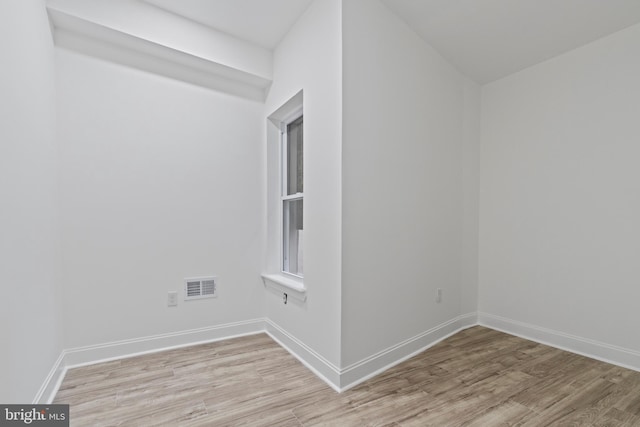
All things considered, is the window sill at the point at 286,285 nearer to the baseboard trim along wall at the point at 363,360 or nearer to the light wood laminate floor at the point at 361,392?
the baseboard trim along wall at the point at 363,360

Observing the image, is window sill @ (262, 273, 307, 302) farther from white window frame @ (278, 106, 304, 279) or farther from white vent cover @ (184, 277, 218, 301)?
white vent cover @ (184, 277, 218, 301)

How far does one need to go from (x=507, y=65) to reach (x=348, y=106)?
2013 millimetres

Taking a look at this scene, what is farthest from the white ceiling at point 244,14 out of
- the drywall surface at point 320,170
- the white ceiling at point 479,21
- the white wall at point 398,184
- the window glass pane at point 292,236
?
the window glass pane at point 292,236

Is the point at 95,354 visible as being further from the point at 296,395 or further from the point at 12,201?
the point at 296,395

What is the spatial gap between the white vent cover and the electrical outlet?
79 mm

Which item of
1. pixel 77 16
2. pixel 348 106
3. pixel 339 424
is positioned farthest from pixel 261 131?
pixel 339 424

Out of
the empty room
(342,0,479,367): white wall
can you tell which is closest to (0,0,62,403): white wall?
the empty room

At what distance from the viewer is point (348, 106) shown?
6.48 feet

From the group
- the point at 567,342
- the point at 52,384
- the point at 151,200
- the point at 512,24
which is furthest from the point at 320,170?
the point at 567,342

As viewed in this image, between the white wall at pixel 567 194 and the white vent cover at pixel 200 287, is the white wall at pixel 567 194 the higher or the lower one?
the higher one

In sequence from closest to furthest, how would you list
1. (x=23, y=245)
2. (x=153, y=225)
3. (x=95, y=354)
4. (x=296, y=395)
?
(x=23, y=245)
(x=296, y=395)
(x=95, y=354)
(x=153, y=225)

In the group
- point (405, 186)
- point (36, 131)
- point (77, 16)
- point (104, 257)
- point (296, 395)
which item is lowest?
point (296, 395)

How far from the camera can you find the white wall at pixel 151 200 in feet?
7.29

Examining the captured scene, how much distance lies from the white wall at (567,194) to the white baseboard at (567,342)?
5 centimetres
